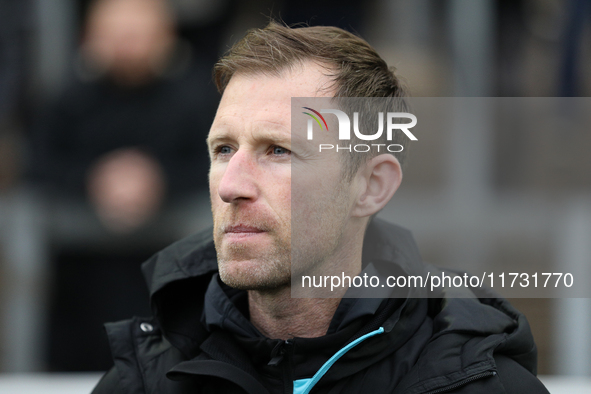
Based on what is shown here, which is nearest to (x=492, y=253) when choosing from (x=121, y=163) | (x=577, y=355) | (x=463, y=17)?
(x=577, y=355)

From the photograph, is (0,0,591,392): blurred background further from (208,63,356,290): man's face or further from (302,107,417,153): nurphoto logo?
(208,63,356,290): man's face

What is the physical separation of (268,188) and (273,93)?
0.29 meters

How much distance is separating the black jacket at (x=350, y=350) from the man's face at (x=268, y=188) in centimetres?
24

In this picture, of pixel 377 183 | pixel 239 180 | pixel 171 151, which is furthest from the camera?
pixel 171 151

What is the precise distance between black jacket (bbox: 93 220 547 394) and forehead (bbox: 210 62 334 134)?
578 millimetres

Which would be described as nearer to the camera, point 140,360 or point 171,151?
point 140,360

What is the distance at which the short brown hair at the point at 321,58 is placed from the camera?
1938mm

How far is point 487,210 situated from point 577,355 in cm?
119

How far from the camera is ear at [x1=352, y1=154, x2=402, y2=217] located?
79.9 inches

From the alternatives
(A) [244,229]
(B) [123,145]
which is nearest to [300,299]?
(A) [244,229]

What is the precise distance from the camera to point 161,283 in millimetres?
2109

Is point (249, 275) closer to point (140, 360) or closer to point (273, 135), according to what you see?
point (273, 135)

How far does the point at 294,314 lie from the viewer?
200cm

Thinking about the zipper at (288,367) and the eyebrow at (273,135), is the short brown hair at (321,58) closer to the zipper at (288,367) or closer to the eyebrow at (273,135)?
the eyebrow at (273,135)
